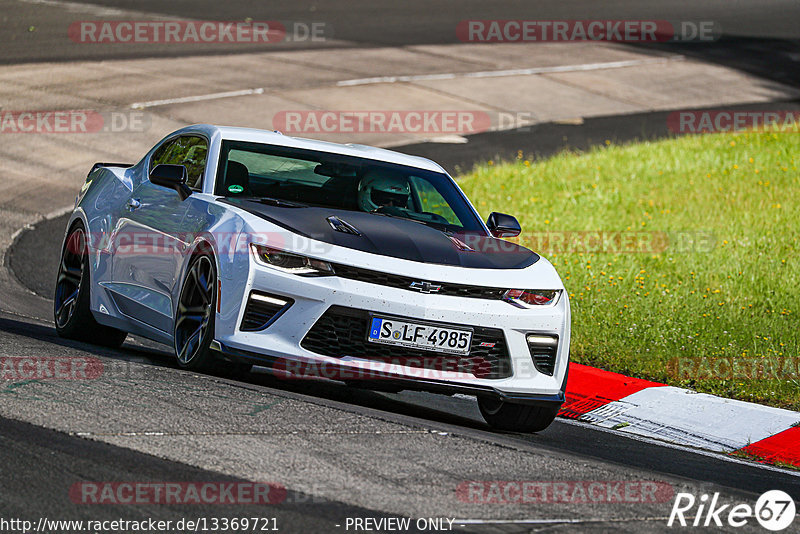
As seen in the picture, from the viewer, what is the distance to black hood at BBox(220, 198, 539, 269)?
22.6ft

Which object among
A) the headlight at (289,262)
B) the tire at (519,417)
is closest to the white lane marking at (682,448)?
the tire at (519,417)

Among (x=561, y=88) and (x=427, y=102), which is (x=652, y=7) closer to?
(x=561, y=88)

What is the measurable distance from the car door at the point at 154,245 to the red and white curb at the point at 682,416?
2.98 meters

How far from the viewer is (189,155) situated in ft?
27.6

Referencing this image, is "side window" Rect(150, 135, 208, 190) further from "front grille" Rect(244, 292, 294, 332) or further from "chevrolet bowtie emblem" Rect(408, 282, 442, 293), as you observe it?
"chevrolet bowtie emblem" Rect(408, 282, 442, 293)

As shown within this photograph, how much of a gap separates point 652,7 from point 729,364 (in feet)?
101

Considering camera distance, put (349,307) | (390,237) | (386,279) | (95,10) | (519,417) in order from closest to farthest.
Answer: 1. (349,307)
2. (386,279)
3. (390,237)
4. (519,417)
5. (95,10)

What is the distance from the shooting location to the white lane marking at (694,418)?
8242 mm

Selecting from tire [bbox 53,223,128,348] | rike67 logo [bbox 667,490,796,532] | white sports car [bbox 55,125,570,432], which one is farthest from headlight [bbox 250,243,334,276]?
tire [bbox 53,223,128,348]

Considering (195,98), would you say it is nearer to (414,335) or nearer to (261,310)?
(261,310)

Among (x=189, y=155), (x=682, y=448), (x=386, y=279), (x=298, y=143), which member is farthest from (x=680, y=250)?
(x=386, y=279)

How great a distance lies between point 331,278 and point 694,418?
10.7 feet

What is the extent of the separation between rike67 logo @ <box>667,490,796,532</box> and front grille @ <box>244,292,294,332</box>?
7.43 feet

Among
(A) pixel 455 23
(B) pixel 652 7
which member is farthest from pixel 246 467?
(B) pixel 652 7
